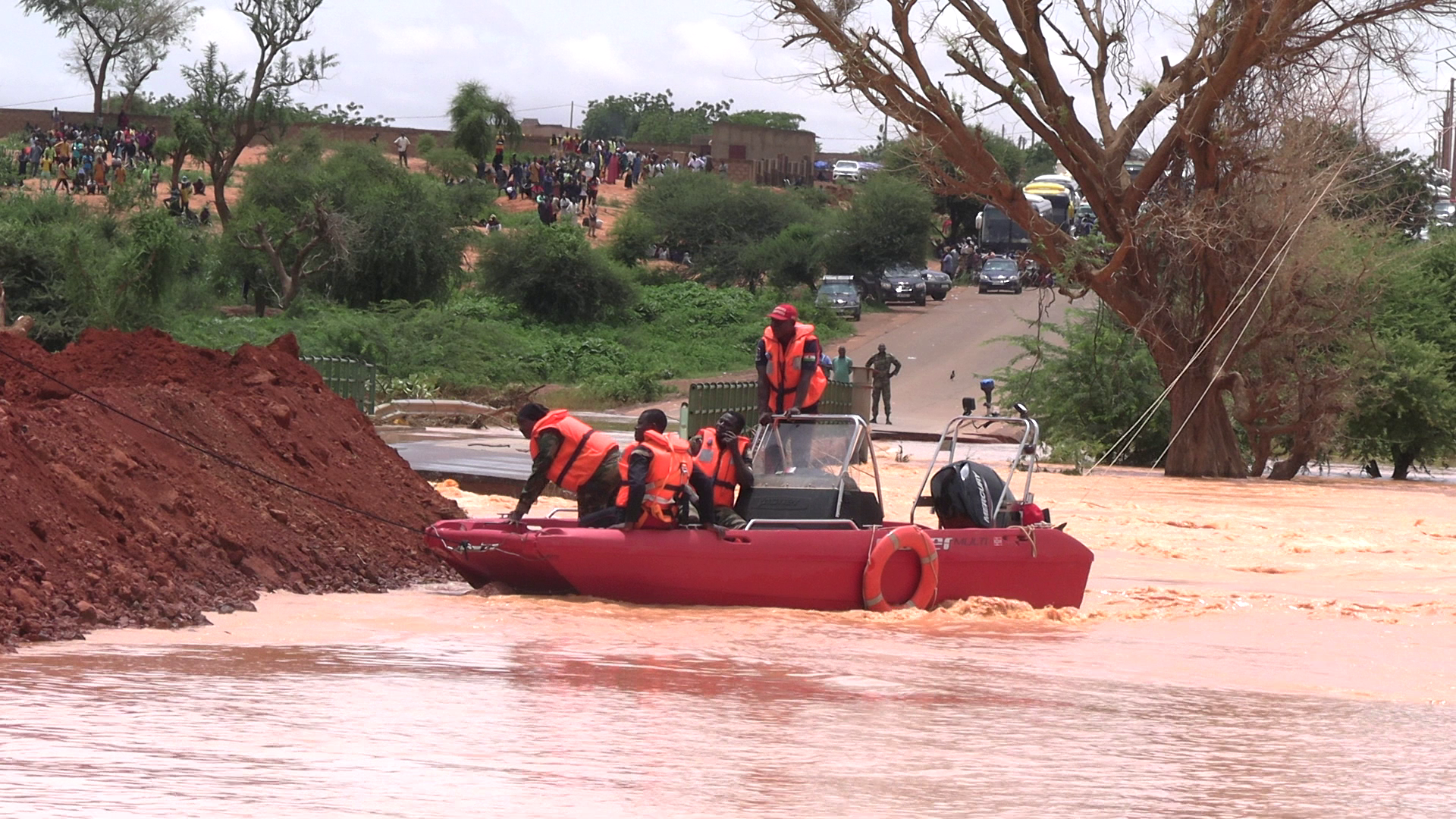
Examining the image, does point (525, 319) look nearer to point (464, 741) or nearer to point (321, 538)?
point (321, 538)

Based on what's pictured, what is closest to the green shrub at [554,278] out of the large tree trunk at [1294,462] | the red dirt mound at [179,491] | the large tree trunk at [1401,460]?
the large tree trunk at [1401,460]

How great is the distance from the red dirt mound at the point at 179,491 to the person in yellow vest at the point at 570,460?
1.63 meters

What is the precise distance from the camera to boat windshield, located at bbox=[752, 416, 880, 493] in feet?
41.7

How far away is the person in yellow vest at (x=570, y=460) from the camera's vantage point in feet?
39.9

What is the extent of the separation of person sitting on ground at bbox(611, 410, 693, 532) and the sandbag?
77.6 inches

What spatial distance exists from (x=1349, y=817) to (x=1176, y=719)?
7.13 ft

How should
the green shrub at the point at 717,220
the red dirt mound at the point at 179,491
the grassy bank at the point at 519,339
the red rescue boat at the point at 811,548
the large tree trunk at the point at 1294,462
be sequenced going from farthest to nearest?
the green shrub at the point at 717,220 → the grassy bank at the point at 519,339 → the large tree trunk at the point at 1294,462 → the red rescue boat at the point at 811,548 → the red dirt mound at the point at 179,491

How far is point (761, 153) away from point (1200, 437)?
2206 inches

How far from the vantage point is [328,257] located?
162 feet

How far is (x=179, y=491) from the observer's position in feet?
39.9

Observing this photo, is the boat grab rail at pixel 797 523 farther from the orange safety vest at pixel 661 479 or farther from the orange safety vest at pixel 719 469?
the orange safety vest at pixel 661 479

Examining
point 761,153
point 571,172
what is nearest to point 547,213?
point 571,172

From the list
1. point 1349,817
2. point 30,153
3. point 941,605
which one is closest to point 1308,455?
point 941,605

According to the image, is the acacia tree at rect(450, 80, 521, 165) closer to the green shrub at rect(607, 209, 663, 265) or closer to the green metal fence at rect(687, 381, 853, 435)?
the green shrub at rect(607, 209, 663, 265)
